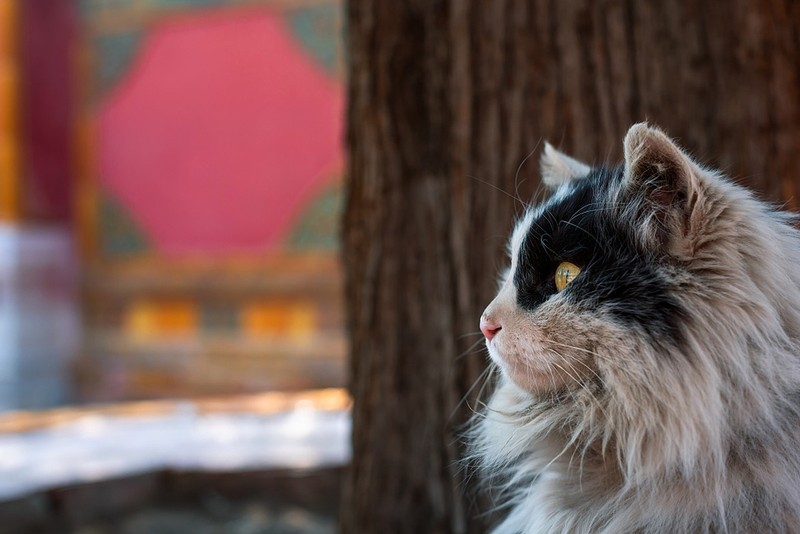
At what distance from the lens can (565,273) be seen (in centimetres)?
114

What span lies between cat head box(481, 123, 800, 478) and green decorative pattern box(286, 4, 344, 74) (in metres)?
4.87

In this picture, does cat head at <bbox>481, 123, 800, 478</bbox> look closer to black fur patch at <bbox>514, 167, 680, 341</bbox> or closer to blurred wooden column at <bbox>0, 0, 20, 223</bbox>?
black fur patch at <bbox>514, 167, 680, 341</bbox>

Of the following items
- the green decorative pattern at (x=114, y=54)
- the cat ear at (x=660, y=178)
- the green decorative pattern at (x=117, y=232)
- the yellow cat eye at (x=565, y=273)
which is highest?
the green decorative pattern at (x=114, y=54)


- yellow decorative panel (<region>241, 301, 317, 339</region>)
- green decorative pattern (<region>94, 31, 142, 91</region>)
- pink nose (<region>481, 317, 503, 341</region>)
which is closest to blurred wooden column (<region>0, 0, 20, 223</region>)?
green decorative pattern (<region>94, 31, 142, 91</region>)

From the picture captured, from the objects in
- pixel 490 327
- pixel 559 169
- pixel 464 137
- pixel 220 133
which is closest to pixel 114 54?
pixel 220 133

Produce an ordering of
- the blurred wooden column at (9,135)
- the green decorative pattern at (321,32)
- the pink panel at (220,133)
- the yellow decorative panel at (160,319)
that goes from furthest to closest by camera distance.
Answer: the yellow decorative panel at (160,319)
the blurred wooden column at (9,135)
the pink panel at (220,133)
the green decorative pattern at (321,32)

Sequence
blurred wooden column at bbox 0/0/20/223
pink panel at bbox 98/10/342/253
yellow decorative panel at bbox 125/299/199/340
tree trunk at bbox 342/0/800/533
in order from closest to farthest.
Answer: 1. tree trunk at bbox 342/0/800/533
2. pink panel at bbox 98/10/342/253
3. blurred wooden column at bbox 0/0/20/223
4. yellow decorative panel at bbox 125/299/199/340

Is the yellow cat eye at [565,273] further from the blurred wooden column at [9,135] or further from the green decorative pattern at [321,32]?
the blurred wooden column at [9,135]

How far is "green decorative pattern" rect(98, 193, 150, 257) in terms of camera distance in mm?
6387

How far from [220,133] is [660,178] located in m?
5.40

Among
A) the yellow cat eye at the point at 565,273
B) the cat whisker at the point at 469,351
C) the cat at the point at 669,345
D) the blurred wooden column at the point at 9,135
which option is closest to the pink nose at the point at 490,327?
the cat at the point at 669,345

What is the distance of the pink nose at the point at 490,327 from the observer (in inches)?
45.6

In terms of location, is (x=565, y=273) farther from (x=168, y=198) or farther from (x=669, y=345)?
(x=168, y=198)

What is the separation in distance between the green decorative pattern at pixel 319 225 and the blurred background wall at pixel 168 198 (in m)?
0.01
